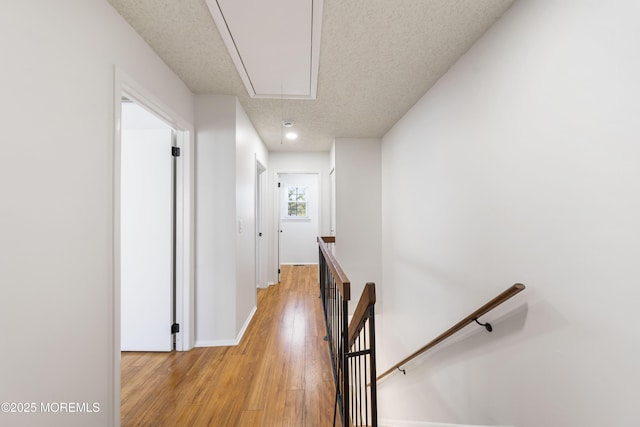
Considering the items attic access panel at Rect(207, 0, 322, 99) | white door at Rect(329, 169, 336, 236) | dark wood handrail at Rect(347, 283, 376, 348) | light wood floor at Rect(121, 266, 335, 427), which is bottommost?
light wood floor at Rect(121, 266, 335, 427)

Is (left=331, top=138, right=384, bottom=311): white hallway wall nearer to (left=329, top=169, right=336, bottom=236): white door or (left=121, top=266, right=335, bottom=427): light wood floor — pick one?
(left=329, top=169, right=336, bottom=236): white door

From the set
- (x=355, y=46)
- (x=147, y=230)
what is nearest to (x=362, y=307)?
(x=355, y=46)

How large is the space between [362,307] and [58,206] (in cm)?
144

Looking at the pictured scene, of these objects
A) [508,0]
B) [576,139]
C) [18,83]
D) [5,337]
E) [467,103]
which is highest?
[508,0]

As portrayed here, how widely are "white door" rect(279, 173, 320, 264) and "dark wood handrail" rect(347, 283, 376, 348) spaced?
16.5ft

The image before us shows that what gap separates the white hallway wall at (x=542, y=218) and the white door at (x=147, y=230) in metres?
2.46

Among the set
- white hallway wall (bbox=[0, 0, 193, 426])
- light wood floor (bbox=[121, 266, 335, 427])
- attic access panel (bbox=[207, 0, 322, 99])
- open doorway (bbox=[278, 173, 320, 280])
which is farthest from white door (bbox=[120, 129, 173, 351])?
open doorway (bbox=[278, 173, 320, 280])

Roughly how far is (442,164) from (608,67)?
1214mm

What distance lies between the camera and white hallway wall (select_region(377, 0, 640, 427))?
0.91 meters

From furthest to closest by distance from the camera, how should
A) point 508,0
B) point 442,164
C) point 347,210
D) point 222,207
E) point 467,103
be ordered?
point 347,210 < point 222,207 < point 442,164 < point 467,103 < point 508,0

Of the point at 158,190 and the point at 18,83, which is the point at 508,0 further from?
the point at 158,190

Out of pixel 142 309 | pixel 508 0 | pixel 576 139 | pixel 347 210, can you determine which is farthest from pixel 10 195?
pixel 347 210

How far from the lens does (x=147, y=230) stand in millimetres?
2238

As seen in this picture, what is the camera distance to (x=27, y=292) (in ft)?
3.11
